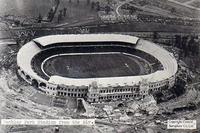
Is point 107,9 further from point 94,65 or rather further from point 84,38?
point 94,65

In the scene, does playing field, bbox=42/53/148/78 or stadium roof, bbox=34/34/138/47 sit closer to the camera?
playing field, bbox=42/53/148/78

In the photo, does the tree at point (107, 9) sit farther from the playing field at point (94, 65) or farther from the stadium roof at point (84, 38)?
the playing field at point (94, 65)

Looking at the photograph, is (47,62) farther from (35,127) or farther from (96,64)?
(35,127)

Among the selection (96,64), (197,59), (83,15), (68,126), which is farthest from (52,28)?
(68,126)
